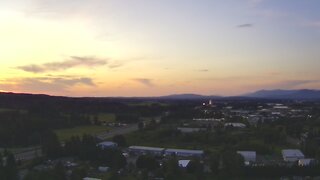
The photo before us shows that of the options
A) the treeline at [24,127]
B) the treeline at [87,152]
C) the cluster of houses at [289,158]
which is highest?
the treeline at [24,127]

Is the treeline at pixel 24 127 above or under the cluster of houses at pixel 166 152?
above

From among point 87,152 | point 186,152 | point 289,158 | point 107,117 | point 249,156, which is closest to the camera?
point 289,158

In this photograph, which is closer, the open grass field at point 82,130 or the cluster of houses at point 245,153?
the cluster of houses at point 245,153

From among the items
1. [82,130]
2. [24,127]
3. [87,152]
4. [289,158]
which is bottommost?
[289,158]

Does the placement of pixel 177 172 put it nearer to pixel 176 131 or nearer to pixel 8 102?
pixel 176 131

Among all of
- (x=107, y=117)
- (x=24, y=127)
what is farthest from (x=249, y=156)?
(x=107, y=117)

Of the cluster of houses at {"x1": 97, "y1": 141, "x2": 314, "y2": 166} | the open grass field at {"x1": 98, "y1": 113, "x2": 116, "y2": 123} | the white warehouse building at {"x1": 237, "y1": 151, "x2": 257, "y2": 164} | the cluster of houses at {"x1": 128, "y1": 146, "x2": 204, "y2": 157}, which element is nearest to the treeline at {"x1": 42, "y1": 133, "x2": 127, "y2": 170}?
the cluster of houses at {"x1": 97, "y1": 141, "x2": 314, "y2": 166}

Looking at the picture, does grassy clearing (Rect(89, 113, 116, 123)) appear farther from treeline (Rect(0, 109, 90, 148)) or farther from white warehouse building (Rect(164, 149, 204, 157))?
white warehouse building (Rect(164, 149, 204, 157))

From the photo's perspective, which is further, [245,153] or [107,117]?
[107,117]

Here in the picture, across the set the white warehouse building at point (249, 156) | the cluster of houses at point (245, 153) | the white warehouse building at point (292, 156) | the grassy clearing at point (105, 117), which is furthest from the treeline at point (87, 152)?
the grassy clearing at point (105, 117)

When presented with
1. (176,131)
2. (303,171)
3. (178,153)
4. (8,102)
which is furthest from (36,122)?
(303,171)

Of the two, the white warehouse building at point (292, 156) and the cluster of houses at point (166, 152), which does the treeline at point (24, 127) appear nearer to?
the cluster of houses at point (166, 152)

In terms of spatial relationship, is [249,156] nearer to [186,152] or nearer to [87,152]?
[186,152]

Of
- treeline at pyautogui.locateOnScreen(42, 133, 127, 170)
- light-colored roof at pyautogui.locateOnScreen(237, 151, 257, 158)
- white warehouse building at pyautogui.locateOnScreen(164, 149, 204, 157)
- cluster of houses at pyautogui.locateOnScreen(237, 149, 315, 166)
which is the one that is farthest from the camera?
white warehouse building at pyautogui.locateOnScreen(164, 149, 204, 157)
